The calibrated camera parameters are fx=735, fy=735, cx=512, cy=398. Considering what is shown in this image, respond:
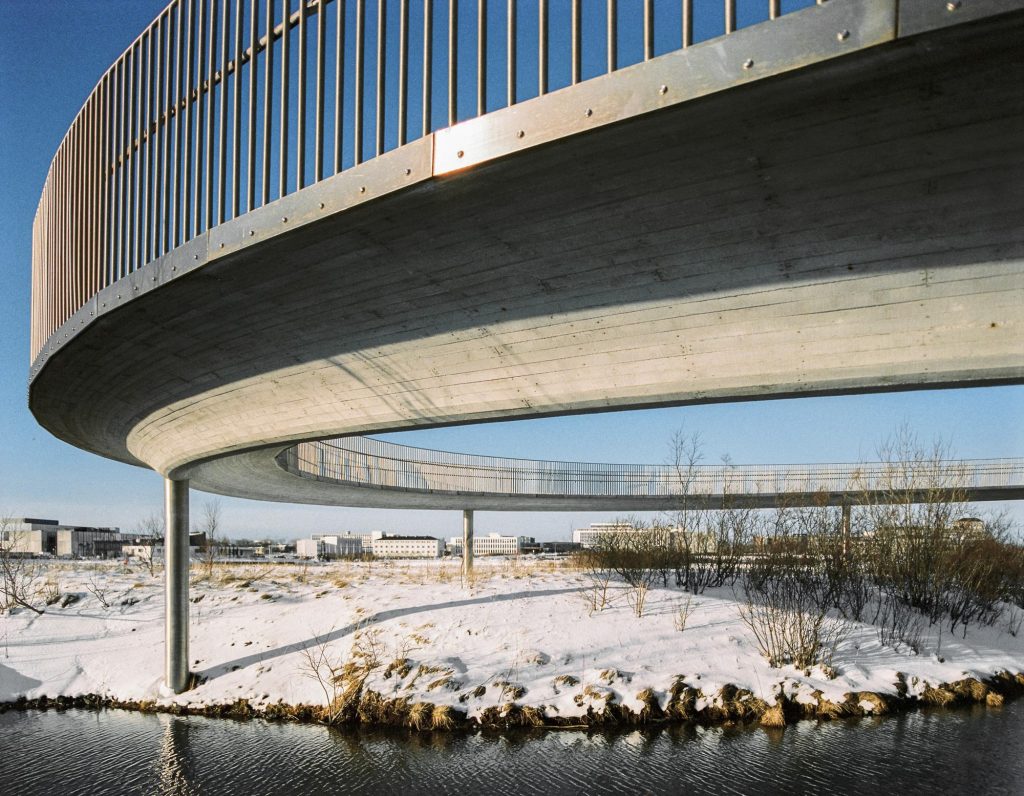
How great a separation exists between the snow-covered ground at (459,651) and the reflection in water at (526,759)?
3.02 feet

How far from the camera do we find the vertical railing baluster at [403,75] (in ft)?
15.0

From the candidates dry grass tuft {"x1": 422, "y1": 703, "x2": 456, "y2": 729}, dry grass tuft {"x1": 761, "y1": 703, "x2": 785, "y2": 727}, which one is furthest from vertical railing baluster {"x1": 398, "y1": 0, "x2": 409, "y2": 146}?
dry grass tuft {"x1": 761, "y1": 703, "x2": 785, "y2": 727}

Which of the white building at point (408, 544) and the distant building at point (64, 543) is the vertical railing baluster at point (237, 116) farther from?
the white building at point (408, 544)

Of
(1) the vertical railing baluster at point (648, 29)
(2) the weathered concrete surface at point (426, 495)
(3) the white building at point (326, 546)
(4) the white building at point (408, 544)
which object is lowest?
(4) the white building at point (408, 544)

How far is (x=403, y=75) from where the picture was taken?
4.64 m

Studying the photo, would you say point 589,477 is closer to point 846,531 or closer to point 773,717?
point 846,531

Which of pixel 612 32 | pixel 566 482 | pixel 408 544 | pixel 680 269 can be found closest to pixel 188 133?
pixel 612 32

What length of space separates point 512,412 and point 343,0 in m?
3.83

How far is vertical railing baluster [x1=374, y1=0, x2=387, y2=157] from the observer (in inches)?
186

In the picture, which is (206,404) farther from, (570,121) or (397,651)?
(570,121)

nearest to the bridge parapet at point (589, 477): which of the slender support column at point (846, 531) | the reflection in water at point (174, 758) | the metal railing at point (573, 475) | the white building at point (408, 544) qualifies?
the metal railing at point (573, 475)

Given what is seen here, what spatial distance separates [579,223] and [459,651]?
10517 mm

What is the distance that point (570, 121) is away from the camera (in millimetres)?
3879

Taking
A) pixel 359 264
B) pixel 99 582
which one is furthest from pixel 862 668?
pixel 99 582
